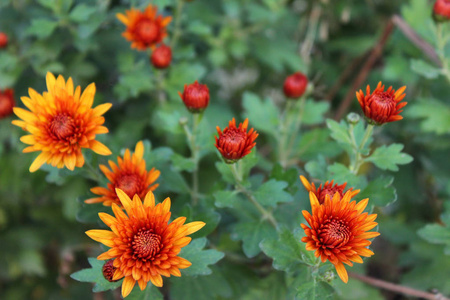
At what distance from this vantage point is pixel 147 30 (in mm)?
1367

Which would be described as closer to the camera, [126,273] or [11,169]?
[126,273]

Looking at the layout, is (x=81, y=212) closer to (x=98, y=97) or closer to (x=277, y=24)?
(x=98, y=97)

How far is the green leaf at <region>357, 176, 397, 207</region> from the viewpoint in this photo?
1058mm

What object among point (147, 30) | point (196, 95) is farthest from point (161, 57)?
point (196, 95)

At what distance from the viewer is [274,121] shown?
1.49 metres

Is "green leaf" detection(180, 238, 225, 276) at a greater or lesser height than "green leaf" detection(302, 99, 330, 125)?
lesser

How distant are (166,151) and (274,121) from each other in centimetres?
41

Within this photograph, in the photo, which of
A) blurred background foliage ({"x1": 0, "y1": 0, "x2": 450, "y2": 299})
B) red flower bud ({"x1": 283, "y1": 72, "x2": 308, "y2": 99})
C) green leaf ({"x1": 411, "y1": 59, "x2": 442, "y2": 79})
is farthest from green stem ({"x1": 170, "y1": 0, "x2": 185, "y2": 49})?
green leaf ({"x1": 411, "y1": 59, "x2": 442, "y2": 79})

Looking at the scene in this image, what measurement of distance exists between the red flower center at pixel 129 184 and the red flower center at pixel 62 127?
0.49ft

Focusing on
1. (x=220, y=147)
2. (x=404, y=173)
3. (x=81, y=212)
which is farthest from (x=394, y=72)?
(x=81, y=212)

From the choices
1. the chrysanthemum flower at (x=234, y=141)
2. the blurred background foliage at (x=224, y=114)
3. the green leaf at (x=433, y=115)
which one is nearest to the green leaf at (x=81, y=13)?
the blurred background foliage at (x=224, y=114)

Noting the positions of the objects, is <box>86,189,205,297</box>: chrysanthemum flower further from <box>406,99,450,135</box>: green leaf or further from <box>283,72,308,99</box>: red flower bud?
<box>406,99,450,135</box>: green leaf

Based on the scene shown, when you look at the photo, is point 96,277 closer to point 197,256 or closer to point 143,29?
point 197,256

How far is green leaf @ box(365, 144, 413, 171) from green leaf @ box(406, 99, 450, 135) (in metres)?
0.53
